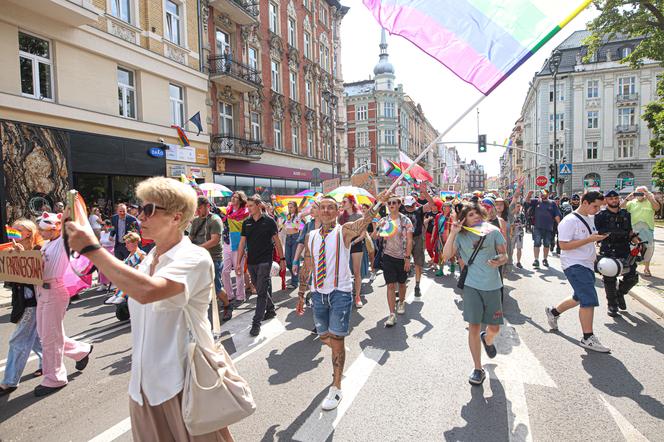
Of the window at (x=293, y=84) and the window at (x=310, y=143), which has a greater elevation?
the window at (x=293, y=84)

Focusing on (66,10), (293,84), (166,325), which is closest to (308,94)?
(293,84)

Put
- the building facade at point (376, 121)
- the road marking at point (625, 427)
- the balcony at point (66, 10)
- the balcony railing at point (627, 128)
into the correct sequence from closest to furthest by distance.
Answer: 1. the road marking at point (625, 427)
2. the balcony at point (66, 10)
3. the balcony railing at point (627, 128)
4. the building facade at point (376, 121)

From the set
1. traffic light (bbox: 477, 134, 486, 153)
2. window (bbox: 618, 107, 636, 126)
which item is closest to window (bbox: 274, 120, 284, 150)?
traffic light (bbox: 477, 134, 486, 153)

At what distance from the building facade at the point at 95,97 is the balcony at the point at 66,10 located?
3cm

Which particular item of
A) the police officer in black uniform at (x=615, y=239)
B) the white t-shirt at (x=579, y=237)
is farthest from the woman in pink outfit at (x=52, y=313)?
the police officer in black uniform at (x=615, y=239)

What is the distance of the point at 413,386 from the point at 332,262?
1.51 meters

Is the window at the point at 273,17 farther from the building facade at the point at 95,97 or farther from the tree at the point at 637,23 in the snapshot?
the tree at the point at 637,23

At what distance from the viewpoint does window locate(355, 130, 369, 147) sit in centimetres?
6091

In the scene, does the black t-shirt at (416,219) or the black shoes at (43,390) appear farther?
the black t-shirt at (416,219)

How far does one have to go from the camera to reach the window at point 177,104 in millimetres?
17716

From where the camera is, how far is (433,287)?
28.4ft

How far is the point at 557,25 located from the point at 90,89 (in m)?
15.0

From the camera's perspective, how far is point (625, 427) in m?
3.22

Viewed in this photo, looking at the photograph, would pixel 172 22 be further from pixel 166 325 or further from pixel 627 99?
pixel 627 99
